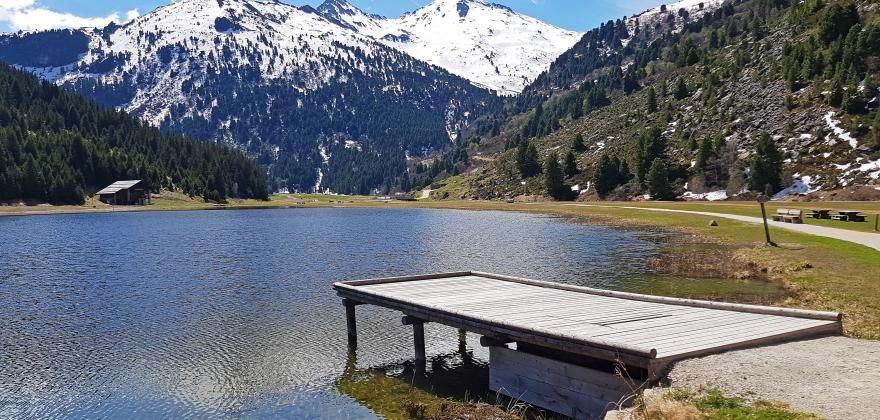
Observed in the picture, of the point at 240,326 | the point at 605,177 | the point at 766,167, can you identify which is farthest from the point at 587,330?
the point at 605,177

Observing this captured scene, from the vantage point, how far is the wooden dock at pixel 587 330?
57.8ft

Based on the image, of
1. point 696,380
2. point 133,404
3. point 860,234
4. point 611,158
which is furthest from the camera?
point 611,158

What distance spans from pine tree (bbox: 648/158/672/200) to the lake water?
7360 centimetres

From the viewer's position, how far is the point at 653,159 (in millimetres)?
150250

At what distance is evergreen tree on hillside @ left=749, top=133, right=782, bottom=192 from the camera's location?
11825cm

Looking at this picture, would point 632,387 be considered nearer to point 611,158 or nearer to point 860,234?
point 860,234

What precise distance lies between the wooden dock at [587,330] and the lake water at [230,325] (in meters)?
2.41

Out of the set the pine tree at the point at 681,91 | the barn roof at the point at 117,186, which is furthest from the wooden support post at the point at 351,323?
the pine tree at the point at 681,91

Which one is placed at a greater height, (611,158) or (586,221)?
(611,158)

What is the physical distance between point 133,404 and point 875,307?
29134mm

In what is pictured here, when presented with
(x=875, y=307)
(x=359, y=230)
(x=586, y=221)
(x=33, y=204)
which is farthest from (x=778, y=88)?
(x=33, y=204)

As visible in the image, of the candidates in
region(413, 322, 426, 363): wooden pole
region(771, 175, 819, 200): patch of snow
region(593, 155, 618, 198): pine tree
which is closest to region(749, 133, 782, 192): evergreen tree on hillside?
region(771, 175, 819, 200): patch of snow

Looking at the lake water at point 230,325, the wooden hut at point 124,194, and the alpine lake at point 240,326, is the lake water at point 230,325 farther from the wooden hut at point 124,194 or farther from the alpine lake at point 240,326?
the wooden hut at point 124,194

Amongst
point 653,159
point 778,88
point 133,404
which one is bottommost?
point 133,404
